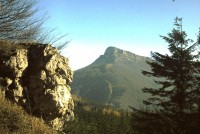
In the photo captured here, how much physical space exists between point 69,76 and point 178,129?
8291 millimetres

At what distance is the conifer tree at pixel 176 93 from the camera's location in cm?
1611

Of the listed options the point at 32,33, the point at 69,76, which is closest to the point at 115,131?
the point at 69,76

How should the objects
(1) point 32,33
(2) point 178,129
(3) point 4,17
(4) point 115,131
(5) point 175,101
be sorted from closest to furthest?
(3) point 4,17
(1) point 32,33
(2) point 178,129
(5) point 175,101
(4) point 115,131

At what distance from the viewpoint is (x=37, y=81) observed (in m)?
16.4

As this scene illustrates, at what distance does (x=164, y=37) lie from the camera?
727 inches

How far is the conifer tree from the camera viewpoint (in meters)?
16.1

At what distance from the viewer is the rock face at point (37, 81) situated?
51.1 feet

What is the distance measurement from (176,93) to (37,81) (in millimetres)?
8972

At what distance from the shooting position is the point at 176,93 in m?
17.0

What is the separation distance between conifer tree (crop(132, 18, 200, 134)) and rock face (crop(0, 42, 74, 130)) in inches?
215

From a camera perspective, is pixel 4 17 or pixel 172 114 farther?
pixel 172 114

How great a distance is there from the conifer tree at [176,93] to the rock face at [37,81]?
5.46 meters

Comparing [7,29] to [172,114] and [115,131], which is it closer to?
[172,114]

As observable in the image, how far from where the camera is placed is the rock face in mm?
15570
